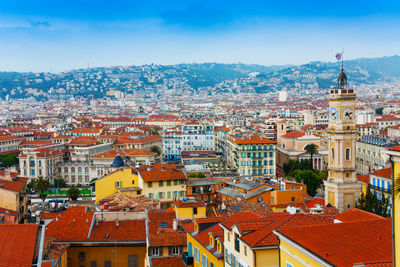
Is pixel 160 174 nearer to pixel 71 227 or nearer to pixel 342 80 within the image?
pixel 342 80

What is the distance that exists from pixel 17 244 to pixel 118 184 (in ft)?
72.8

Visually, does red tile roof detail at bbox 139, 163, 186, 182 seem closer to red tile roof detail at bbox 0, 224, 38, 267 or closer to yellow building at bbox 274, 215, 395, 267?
red tile roof detail at bbox 0, 224, 38, 267

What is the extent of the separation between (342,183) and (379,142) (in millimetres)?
35910

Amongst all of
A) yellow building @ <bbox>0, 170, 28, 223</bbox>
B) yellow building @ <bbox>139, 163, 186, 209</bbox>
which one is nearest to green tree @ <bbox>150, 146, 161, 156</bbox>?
yellow building @ <bbox>139, 163, 186, 209</bbox>

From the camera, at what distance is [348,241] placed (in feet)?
37.0

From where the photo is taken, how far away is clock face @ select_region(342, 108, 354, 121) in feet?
109

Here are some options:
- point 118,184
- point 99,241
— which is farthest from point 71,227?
point 118,184

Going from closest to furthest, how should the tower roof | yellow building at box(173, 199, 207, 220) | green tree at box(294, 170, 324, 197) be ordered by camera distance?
1. yellow building at box(173, 199, 207, 220)
2. the tower roof
3. green tree at box(294, 170, 324, 197)

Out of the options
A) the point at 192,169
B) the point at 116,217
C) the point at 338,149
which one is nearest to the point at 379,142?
the point at 192,169

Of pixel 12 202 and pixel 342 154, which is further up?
pixel 342 154

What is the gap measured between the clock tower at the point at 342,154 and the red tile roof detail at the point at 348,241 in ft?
67.9

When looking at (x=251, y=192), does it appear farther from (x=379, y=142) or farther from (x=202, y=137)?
(x=202, y=137)


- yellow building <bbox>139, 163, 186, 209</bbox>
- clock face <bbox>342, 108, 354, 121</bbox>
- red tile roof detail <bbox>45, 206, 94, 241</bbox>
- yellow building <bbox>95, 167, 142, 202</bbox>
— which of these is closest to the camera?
red tile roof detail <bbox>45, 206, 94, 241</bbox>

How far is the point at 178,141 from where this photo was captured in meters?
92.7
